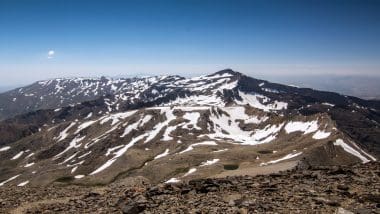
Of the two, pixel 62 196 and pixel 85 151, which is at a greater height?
pixel 62 196

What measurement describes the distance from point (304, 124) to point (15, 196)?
564 ft

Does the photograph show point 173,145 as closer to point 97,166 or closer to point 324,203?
point 97,166

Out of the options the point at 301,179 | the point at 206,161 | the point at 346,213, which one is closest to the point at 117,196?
the point at 301,179

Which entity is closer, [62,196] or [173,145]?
[62,196]

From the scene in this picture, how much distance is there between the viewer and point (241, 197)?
22.8 m

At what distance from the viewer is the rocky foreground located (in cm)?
2044

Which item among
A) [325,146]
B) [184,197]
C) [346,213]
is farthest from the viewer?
[325,146]

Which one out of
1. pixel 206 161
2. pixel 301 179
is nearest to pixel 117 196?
pixel 301 179

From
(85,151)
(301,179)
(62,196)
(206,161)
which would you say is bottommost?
(85,151)

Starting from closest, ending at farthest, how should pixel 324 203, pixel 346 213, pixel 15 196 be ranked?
pixel 346 213 → pixel 324 203 → pixel 15 196

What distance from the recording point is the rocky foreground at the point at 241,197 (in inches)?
805

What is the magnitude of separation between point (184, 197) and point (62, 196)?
1111 centimetres

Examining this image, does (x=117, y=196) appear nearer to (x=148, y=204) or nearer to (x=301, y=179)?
(x=148, y=204)

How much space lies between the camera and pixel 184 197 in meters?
24.0
